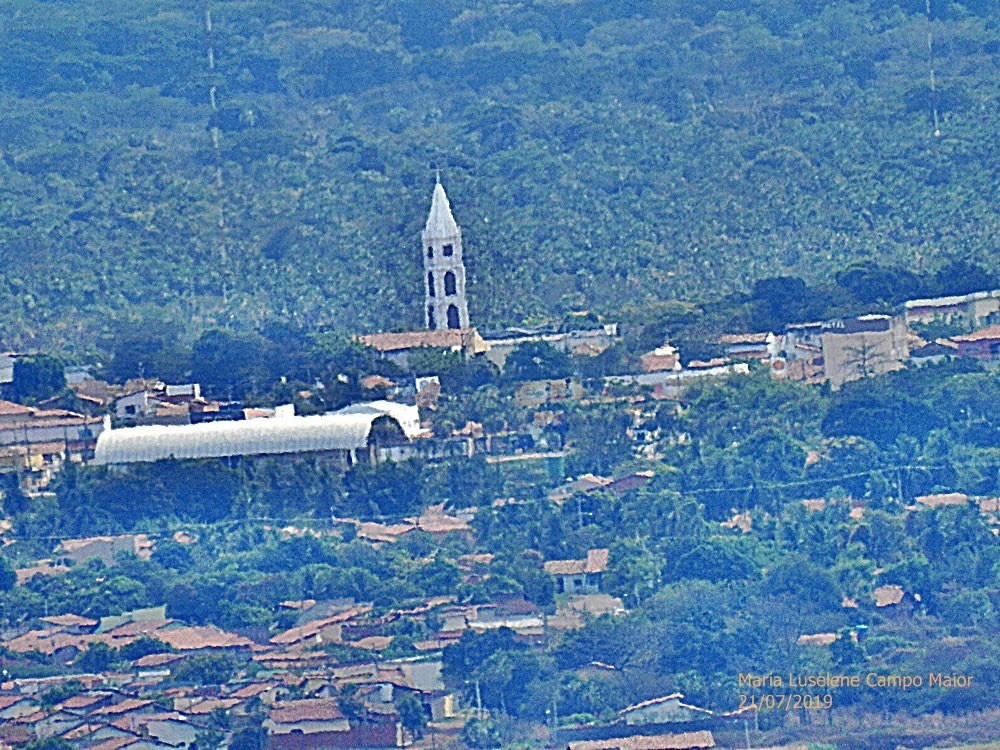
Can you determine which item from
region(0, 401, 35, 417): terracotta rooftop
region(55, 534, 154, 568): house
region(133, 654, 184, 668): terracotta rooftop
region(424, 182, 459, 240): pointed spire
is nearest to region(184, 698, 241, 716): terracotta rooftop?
region(133, 654, 184, 668): terracotta rooftop

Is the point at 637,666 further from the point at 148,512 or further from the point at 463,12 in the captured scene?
the point at 463,12

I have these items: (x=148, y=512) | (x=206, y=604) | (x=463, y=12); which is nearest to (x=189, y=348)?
(x=148, y=512)

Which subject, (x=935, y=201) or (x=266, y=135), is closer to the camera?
(x=935, y=201)

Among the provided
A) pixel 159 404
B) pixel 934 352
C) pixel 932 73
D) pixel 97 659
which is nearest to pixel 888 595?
pixel 97 659

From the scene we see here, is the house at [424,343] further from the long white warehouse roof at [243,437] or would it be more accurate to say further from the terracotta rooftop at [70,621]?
the terracotta rooftop at [70,621]

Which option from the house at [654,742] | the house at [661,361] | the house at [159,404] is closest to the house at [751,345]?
the house at [661,361]

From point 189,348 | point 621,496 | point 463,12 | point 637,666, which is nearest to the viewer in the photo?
point 637,666
